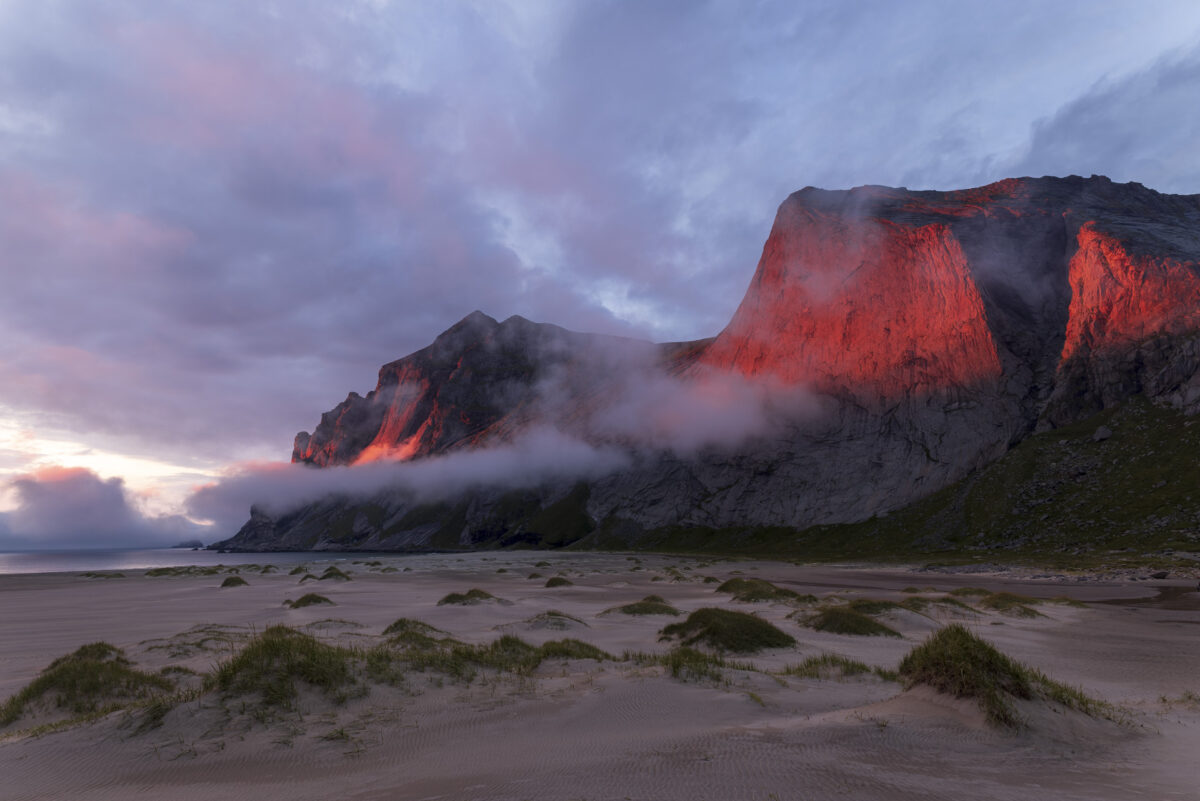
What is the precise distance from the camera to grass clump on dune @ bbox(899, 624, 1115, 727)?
8.23m

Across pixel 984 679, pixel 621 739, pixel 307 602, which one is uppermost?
pixel 984 679

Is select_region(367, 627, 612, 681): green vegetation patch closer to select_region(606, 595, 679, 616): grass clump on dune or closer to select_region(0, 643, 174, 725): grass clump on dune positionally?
select_region(0, 643, 174, 725): grass clump on dune

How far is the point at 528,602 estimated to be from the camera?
33.3 m

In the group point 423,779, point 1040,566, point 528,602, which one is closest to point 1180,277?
point 1040,566

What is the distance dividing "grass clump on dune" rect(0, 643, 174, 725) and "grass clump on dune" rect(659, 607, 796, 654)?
42.4 ft

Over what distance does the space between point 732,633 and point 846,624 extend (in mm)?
Result: 6267

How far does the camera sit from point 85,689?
1127 centimetres

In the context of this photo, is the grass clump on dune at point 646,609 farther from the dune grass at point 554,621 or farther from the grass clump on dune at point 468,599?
the grass clump on dune at point 468,599

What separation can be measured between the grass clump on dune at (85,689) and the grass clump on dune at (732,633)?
12914 millimetres

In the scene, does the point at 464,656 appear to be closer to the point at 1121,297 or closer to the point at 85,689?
the point at 85,689

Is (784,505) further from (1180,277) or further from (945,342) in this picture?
(1180,277)

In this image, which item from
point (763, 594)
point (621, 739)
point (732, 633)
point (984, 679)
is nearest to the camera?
point (621, 739)

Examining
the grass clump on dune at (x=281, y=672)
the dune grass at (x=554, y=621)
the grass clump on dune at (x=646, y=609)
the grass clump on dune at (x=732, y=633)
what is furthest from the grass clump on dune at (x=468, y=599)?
the grass clump on dune at (x=281, y=672)

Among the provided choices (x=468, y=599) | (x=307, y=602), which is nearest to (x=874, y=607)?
(x=468, y=599)
